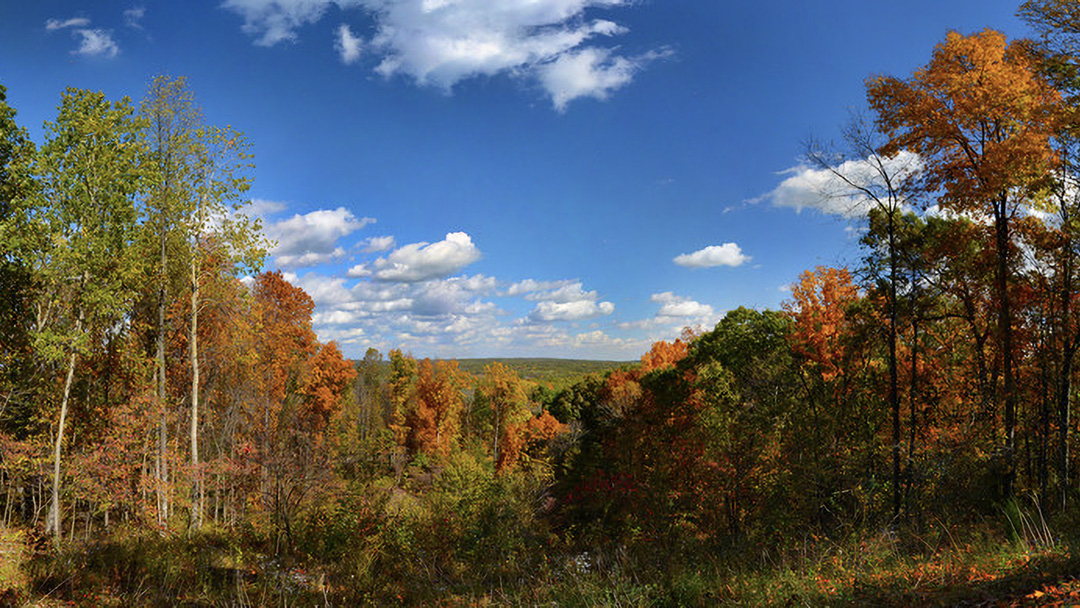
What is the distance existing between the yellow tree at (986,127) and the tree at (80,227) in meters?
21.5

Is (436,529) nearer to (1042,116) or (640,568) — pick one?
(640,568)

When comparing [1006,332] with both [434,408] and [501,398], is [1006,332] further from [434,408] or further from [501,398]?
[434,408]

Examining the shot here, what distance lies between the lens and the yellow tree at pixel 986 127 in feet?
46.9

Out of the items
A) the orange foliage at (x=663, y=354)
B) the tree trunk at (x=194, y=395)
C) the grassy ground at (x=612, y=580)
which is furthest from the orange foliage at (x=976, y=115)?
the orange foliage at (x=663, y=354)

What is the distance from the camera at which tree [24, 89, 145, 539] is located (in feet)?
48.2

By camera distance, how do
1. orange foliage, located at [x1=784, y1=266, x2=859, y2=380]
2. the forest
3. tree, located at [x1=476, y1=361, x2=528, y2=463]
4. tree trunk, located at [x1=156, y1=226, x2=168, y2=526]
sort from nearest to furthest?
the forest
tree trunk, located at [x1=156, y1=226, x2=168, y2=526]
orange foliage, located at [x1=784, y1=266, x2=859, y2=380]
tree, located at [x1=476, y1=361, x2=528, y2=463]

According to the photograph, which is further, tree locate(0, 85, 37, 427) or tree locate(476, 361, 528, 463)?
tree locate(476, 361, 528, 463)

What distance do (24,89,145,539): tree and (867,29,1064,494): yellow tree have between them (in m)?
21.5

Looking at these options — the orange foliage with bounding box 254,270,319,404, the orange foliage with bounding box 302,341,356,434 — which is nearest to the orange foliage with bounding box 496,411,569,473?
the orange foliage with bounding box 302,341,356,434

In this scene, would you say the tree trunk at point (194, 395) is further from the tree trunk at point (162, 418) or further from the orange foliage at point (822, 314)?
the orange foliage at point (822, 314)

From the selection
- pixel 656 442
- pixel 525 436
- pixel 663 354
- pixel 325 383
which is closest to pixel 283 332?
pixel 325 383

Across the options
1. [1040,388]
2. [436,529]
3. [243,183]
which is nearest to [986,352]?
[1040,388]

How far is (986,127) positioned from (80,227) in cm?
2428

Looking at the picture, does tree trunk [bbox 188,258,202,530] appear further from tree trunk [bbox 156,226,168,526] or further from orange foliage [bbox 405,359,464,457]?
orange foliage [bbox 405,359,464,457]
